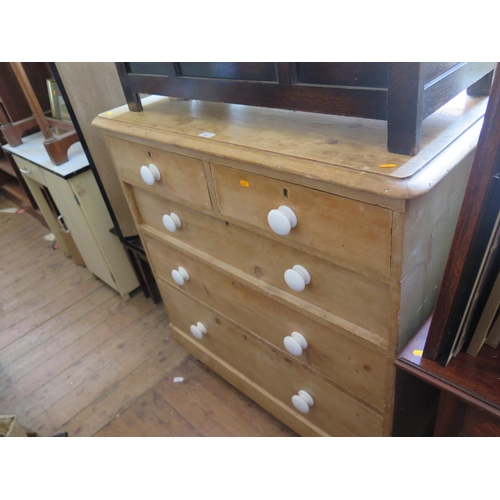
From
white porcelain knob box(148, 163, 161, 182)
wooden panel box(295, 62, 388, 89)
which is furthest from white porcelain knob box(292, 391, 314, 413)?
wooden panel box(295, 62, 388, 89)

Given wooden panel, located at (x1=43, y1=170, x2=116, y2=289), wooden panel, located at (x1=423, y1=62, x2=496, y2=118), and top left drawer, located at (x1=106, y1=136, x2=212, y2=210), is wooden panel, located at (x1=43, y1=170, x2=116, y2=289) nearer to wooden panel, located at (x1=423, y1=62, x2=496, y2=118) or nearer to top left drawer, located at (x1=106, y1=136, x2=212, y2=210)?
top left drawer, located at (x1=106, y1=136, x2=212, y2=210)

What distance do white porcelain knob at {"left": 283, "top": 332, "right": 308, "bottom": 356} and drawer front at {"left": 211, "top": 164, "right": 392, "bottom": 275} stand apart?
0.29 meters

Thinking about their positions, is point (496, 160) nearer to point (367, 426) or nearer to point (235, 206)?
point (235, 206)

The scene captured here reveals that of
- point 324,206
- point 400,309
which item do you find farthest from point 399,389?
point 324,206

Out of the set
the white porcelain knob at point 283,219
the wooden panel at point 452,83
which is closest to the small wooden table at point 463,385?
the white porcelain knob at point 283,219

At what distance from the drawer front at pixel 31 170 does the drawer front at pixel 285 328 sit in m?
0.90

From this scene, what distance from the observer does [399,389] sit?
2.90 feet

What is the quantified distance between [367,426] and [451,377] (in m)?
0.33

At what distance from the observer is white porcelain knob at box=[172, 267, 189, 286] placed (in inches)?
48.8

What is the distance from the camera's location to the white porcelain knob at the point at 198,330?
1.37 metres

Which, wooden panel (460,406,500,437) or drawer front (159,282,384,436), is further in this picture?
drawer front (159,282,384,436)

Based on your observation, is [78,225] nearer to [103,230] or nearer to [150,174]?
[103,230]

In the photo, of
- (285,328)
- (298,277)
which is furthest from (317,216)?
(285,328)

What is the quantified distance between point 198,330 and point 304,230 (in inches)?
29.7
